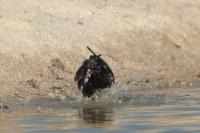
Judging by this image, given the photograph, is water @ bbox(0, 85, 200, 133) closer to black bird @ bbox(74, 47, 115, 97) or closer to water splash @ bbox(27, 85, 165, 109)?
water splash @ bbox(27, 85, 165, 109)

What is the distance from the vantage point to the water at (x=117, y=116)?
1131 centimetres

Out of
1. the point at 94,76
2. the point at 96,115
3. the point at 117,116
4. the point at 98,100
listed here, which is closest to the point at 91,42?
the point at 94,76

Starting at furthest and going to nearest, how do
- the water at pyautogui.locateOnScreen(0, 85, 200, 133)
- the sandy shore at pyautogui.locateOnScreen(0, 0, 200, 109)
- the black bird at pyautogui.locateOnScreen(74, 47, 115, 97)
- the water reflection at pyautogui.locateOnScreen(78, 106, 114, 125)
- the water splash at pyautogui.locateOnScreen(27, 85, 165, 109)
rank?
the sandy shore at pyautogui.locateOnScreen(0, 0, 200, 109) → the black bird at pyautogui.locateOnScreen(74, 47, 115, 97) → the water splash at pyautogui.locateOnScreen(27, 85, 165, 109) → the water reflection at pyautogui.locateOnScreen(78, 106, 114, 125) → the water at pyautogui.locateOnScreen(0, 85, 200, 133)

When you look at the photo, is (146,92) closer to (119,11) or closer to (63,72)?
(63,72)

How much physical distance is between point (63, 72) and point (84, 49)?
5.20 feet

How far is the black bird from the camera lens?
1537cm

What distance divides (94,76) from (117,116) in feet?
8.51

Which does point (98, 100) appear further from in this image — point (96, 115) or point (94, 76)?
point (96, 115)

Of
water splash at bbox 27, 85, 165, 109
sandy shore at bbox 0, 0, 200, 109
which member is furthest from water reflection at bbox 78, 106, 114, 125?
sandy shore at bbox 0, 0, 200, 109

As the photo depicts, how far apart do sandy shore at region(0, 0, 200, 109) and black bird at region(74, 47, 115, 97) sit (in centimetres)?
120

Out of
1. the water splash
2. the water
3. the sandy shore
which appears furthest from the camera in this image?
the sandy shore

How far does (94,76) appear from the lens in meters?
15.5

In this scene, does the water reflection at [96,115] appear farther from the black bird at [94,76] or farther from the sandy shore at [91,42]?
the sandy shore at [91,42]

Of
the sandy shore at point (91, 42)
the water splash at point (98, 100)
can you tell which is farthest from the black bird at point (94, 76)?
the sandy shore at point (91, 42)
